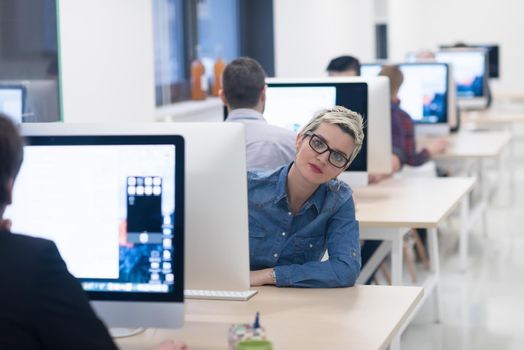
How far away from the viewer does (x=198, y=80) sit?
7.23 m

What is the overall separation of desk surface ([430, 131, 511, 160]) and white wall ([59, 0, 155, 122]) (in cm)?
189

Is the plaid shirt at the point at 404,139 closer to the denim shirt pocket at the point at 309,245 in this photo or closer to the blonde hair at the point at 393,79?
the blonde hair at the point at 393,79

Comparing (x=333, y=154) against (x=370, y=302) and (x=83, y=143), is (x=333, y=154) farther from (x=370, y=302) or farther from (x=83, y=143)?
(x=83, y=143)

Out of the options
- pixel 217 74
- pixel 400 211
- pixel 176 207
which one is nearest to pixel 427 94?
pixel 217 74

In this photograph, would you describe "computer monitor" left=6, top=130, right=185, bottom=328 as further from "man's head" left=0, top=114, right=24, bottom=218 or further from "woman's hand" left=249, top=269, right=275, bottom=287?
"woman's hand" left=249, top=269, right=275, bottom=287

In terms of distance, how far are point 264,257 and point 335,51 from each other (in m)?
7.67

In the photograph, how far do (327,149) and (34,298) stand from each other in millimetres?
1199

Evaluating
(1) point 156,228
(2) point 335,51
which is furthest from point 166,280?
(2) point 335,51

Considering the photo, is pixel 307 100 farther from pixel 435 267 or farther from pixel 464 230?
pixel 464 230

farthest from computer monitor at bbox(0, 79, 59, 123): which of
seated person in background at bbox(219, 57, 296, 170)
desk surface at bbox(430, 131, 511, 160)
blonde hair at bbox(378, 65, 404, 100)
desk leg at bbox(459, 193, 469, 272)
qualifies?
desk surface at bbox(430, 131, 511, 160)

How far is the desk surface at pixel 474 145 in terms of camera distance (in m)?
5.82

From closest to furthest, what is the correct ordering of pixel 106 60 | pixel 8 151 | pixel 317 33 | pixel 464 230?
pixel 8 151
pixel 106 60
pixel 464 230
pixel 317 33

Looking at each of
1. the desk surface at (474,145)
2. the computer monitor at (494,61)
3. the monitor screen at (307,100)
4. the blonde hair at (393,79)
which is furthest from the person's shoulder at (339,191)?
the computer monitor at (494,61)

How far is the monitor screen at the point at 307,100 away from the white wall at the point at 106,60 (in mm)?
989
